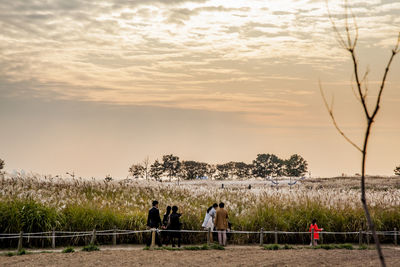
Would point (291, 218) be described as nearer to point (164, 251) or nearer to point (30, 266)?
point (164, 251)

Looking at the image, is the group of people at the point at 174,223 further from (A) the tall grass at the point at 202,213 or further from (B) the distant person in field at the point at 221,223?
(A) the tall grass at the point at 202,213

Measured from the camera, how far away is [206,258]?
16359mm

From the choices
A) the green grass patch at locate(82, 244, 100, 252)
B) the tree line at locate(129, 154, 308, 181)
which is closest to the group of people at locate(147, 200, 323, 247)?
the green grass patch at locate(82, 244, 100, 252)

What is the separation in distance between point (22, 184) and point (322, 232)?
16.1m

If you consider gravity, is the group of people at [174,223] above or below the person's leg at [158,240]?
above

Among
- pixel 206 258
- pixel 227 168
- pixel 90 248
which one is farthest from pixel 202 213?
pixel 227 168

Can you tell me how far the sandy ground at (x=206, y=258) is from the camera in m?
15.5

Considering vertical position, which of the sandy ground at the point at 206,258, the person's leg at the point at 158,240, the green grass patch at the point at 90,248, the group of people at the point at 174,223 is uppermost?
the group of people at the point at 174,223

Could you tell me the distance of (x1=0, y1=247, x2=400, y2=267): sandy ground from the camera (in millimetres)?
15477

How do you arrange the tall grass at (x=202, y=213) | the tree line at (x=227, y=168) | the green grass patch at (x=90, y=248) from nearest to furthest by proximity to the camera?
the green grass patch at (x=90, y=248) → the tall grass at (x=202, y=213) → the tree line at (x=227, y=168)

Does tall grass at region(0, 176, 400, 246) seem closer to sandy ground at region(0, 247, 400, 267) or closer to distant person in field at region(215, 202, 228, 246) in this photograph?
distant person in field at region(215, 202, 228, 246)

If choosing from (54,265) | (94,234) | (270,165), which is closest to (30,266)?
(54,265)

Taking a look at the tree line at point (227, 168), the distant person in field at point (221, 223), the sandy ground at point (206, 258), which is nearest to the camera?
the sandy ground at point (206, 258)

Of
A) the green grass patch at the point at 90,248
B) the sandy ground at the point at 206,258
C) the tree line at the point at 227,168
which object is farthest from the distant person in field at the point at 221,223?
the tree line at the point at 227,168
